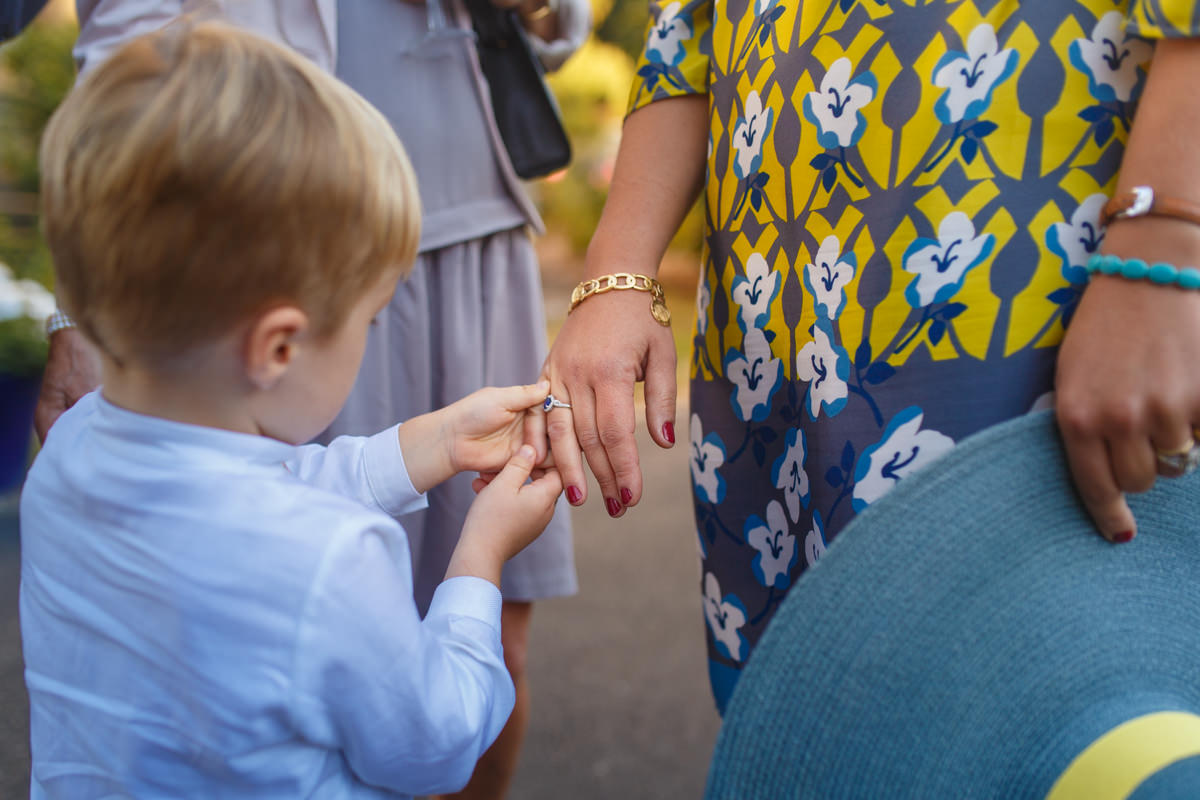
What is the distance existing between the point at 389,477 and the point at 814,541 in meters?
0.57

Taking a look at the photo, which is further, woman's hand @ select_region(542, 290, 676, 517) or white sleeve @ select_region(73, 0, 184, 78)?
white sleeve @ select_region(73, 0, 184, 78)

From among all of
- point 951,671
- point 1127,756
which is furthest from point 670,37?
point 1127,756

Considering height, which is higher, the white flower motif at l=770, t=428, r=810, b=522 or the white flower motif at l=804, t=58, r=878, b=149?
the white flower motif at l=804, t=58, r=878, b=149

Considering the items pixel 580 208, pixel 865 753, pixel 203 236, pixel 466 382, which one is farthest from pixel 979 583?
pixel 580 208

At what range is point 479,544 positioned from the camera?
3.34ft

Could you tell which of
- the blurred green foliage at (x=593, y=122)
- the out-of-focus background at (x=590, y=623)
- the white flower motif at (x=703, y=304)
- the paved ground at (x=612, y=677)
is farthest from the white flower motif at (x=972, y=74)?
the blurred green foliage at (x=593, y=122)

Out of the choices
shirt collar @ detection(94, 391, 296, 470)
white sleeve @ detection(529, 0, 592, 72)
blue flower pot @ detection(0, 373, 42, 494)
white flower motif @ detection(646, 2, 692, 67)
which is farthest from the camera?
blue flower pot @ detection(0, 373, 42, 494)

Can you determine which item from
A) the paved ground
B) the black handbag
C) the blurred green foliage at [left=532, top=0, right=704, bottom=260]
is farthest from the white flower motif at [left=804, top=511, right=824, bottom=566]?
the blurred green foliage at [left=532, top=0, right=704, bottom=260]

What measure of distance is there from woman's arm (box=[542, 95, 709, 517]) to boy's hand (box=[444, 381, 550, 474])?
4 centimetres

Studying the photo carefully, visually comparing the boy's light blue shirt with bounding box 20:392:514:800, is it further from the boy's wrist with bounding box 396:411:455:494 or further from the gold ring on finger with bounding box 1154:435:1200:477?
the gold ring on finger with bounding box 1154:435:1200:477

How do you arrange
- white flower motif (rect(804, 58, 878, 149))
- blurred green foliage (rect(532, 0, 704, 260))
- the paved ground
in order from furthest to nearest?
blurred green foliage (rect(532, 0, 704, 260)) < the paved ground < white flower motif (rect(804, 58, 878, 149))

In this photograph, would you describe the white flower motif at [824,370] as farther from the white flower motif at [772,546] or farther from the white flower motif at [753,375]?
the white flower motif at [772,546]

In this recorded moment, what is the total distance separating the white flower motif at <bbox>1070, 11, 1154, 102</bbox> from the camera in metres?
0.81

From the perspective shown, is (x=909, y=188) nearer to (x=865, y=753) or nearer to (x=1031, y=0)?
(x=1031, y=0)
